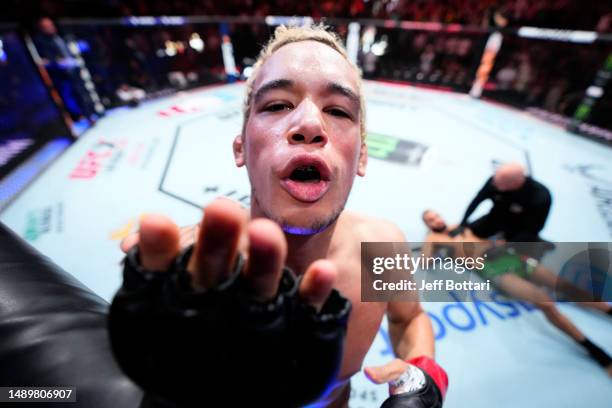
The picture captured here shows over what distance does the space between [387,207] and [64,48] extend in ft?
16.8

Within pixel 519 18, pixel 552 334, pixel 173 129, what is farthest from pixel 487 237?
pixel 519 18

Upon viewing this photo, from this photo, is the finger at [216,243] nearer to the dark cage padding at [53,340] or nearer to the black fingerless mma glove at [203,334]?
the black fingerless mma glove at [203,334]

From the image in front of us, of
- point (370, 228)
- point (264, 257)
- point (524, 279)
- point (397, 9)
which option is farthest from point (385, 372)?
point (397, 9)

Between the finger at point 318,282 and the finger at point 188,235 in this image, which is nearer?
the finger at point 318,282

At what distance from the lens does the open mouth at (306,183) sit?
31.9 inches

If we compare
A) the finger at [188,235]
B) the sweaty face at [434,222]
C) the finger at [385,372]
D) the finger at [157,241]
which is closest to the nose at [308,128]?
the finger at [188,235]

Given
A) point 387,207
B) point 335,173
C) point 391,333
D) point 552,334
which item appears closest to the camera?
point 335,173

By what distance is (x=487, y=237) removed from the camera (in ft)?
8.32

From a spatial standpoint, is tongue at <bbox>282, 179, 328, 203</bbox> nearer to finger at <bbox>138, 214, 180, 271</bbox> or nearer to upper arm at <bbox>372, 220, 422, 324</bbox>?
finger at <bbox>138, 214, 180, 271</bbox>

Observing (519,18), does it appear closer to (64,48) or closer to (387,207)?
(387,207)

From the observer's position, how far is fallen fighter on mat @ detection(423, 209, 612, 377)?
1.88 m

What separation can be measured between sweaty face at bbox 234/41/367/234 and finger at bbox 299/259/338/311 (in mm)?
361

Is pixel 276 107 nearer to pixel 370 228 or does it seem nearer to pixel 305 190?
pixel 305 190

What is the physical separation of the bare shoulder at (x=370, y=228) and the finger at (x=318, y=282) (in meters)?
0.76
